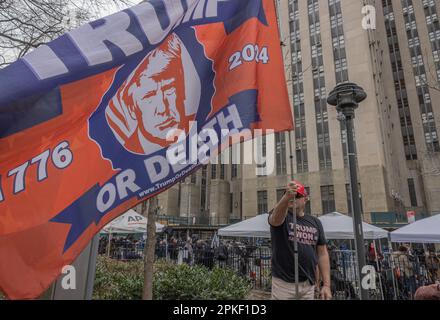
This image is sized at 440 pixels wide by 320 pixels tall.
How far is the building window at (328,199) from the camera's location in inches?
1716

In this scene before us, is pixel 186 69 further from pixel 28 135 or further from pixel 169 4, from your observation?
pixel 28 135

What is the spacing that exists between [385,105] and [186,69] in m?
55.4

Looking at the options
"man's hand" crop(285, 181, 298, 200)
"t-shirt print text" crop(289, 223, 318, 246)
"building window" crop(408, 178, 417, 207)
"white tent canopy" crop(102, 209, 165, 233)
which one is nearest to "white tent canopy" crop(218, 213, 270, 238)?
"white tent canopy" crop(102, 209, 165, 233)

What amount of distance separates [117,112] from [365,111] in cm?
4430

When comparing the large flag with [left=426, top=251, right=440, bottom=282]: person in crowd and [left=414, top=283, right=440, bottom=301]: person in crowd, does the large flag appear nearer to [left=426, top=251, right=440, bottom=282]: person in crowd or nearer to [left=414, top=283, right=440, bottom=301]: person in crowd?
[left=414, top=283, right=440, bottom=301]: person in crowd

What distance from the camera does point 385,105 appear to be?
51188 mm

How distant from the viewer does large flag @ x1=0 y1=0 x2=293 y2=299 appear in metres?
2.29

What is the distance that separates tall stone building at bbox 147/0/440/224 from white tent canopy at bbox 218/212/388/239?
27.8 m

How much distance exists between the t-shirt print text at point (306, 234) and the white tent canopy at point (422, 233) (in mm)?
6721

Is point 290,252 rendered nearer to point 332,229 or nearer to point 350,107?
point 350,107

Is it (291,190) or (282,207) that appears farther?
(282,207)

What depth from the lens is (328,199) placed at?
44062 mm

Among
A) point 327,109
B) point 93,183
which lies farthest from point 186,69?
point 327,109

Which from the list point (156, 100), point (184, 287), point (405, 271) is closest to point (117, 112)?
point (156, 100)
